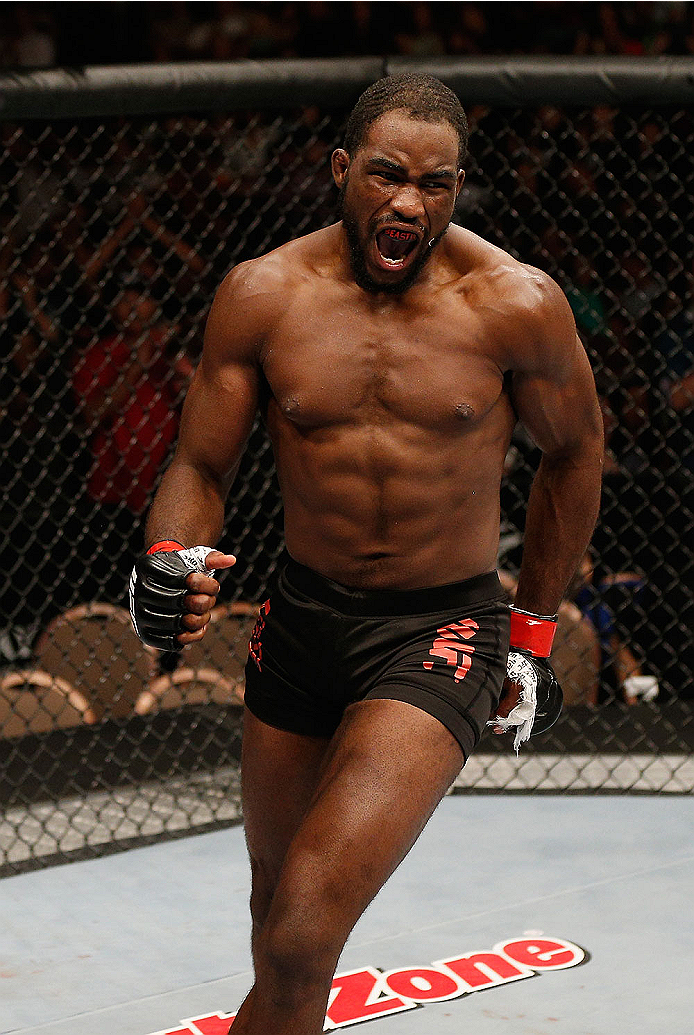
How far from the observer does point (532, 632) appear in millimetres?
2197

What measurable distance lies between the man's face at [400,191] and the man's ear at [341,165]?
2 cm

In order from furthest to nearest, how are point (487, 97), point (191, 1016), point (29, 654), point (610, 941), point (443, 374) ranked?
point (29, 654) < point (487, 97) < point (610, 941) < point (191, 1016) < point (443, 374)

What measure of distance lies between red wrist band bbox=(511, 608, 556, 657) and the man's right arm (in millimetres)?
528

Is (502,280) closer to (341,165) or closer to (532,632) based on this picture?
(341,165)

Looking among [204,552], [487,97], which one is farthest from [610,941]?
[487,97]

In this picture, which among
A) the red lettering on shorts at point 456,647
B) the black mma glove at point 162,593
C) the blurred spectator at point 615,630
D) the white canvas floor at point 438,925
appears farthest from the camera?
the blurred spectator at point 615,630

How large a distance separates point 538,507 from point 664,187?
11.0ft

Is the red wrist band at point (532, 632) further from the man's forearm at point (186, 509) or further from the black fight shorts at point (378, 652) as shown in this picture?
the man's forearm at point (186, 509)

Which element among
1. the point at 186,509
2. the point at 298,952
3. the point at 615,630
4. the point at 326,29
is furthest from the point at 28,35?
the point at 298,952

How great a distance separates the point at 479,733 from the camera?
192cm

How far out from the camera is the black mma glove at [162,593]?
180 centimetres

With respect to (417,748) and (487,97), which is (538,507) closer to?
(417,748)

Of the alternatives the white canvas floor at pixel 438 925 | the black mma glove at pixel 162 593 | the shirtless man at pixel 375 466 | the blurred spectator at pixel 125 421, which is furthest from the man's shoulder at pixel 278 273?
the blurred spectator at pixel 125 421

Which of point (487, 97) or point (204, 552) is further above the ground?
point (487, 97)
